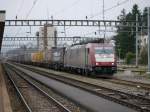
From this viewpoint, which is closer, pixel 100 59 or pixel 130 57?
pixel 100 59

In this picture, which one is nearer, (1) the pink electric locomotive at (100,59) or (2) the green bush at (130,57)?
(1) the pink electric locomotive at (100,59)

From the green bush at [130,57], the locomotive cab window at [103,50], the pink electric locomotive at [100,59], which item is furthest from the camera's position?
the green bush at [130,57]

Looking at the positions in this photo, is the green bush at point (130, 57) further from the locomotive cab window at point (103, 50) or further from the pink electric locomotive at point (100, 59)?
the locomotive cab window at point (103, 50)

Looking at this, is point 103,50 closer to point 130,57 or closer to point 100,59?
point 100,59

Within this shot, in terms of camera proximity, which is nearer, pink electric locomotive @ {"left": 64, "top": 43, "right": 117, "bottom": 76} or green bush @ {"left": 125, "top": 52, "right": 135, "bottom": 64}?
pink electric locomotive @ {"left": 64, "top": 43, "right": 117, "bottom": 76}

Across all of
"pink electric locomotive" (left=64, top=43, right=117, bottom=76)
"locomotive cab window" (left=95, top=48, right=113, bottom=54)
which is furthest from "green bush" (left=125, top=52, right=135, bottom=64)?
"locomotive cab window" (left=95, top=48, right=113, bottom=54)

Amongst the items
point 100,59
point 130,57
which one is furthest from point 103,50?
point 130,57

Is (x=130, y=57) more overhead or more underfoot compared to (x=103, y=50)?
more underfoot

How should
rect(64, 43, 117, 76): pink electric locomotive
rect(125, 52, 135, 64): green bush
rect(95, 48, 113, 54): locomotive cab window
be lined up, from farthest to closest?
rect(125, 52, 135, 64): green bush, rect(95, 48, 113, 54): locomotive cab window, rect(64, 43, 117, 76): pink electric locomotive

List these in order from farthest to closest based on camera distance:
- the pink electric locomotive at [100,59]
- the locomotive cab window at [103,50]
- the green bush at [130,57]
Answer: the green bush at [130,57]
the locomotive cab window at [103,50]
the pink electric locomotive at [100,59]

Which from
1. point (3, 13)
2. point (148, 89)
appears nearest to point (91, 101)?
point (148, 89)

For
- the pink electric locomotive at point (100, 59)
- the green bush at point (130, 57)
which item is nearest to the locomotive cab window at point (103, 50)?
the pink electric locomotive at point (100, 59)

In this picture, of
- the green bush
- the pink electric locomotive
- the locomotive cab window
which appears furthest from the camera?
the green bush

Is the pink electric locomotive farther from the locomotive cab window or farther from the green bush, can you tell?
the green bush
